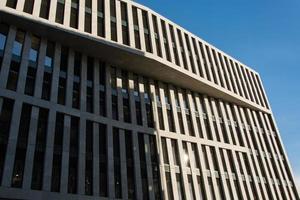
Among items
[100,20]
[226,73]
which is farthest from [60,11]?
[226,73]

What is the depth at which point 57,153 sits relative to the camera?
24672 millimetres

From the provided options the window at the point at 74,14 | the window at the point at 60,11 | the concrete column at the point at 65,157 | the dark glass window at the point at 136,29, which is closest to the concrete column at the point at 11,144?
the concrete column at the point at 65,157

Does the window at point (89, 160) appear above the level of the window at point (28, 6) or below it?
below

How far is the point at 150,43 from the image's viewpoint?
116 feet

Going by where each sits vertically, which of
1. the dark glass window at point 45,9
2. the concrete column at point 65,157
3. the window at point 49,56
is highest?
the dark glass window at point 45,9

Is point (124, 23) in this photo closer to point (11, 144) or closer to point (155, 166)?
point (155, 166)

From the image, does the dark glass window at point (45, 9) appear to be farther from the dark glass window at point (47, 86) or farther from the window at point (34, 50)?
the dark glass window at point (47, 86)

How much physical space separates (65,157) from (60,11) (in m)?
13.7

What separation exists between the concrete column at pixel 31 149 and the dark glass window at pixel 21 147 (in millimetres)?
295

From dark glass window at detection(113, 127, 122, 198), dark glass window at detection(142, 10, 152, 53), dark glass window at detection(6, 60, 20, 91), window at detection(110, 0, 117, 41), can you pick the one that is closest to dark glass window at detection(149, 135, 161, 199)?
dark glass window at detection(113, 127, 122, 198)

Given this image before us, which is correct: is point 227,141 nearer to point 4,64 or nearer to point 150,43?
point 150,43

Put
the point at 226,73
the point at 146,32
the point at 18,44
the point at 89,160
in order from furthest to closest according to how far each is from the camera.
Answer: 1. the point at 226,73
2. the point at 146,32
3. the point at 18,44
4. the point at 89,160

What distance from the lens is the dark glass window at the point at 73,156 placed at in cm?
2453

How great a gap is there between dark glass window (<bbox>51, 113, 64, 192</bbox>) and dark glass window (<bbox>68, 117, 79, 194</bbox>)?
0.91 m
